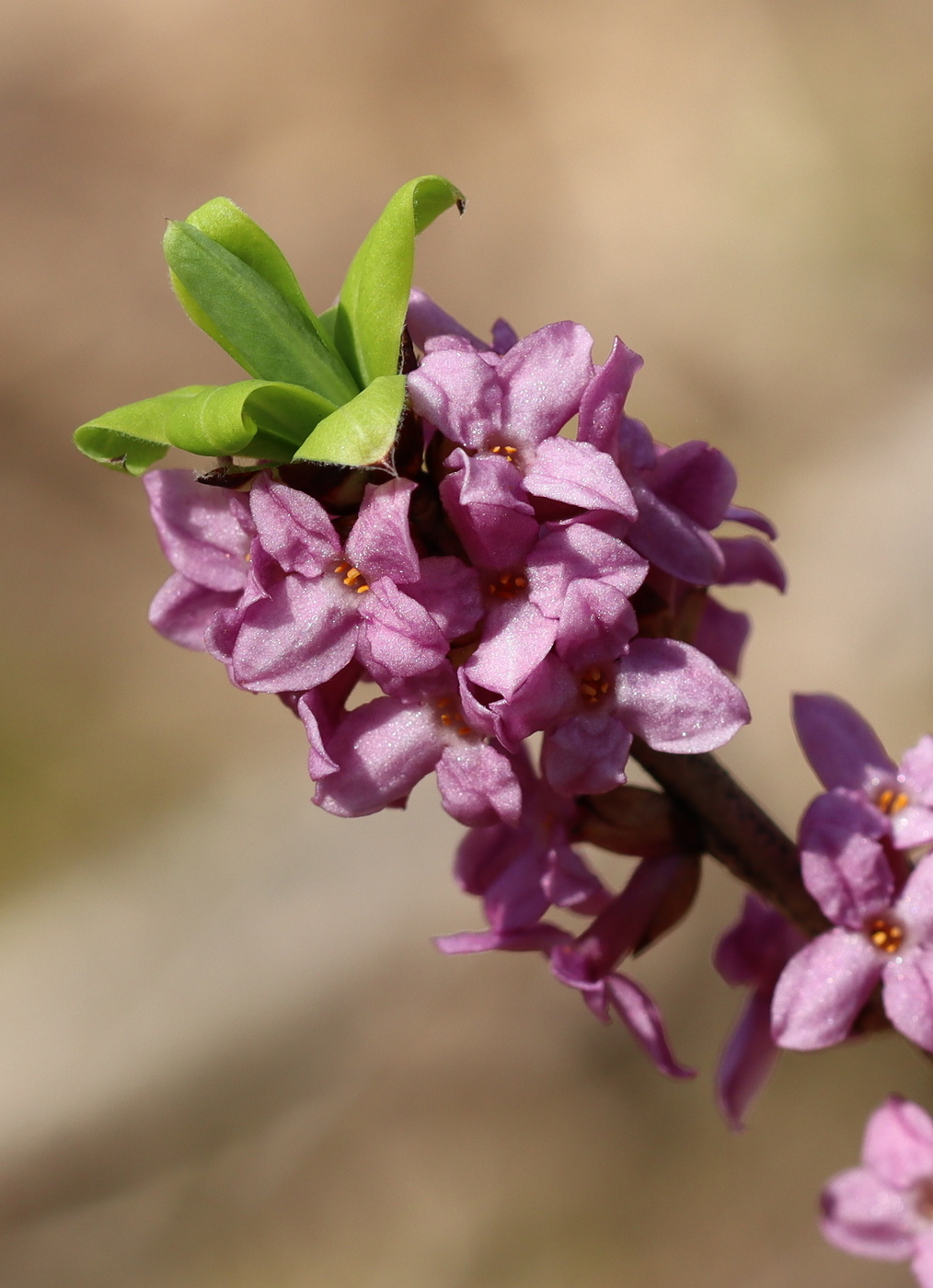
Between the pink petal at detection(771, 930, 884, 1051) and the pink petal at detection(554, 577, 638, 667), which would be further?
the pink petal at detection(771, 930, 884, 1051)

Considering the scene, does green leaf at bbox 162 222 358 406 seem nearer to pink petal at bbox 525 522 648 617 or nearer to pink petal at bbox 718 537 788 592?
pink petal at bbox 525 522 648 617

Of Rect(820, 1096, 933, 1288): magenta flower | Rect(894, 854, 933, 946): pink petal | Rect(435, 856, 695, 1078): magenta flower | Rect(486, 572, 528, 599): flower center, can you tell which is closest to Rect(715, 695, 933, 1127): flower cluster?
Rect(894, 854, 933, 946): pink petal

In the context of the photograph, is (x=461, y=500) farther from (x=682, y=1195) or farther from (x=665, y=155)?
(x=665, y=155)

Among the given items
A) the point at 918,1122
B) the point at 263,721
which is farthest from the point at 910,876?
the point at 263,721

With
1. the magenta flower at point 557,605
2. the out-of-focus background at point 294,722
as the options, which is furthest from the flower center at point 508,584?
the out-of-focus background at point 294,722

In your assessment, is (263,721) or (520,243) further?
(520,243)

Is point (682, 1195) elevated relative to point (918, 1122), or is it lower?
lower

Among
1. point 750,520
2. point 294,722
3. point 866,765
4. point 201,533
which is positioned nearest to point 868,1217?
point 866,765
